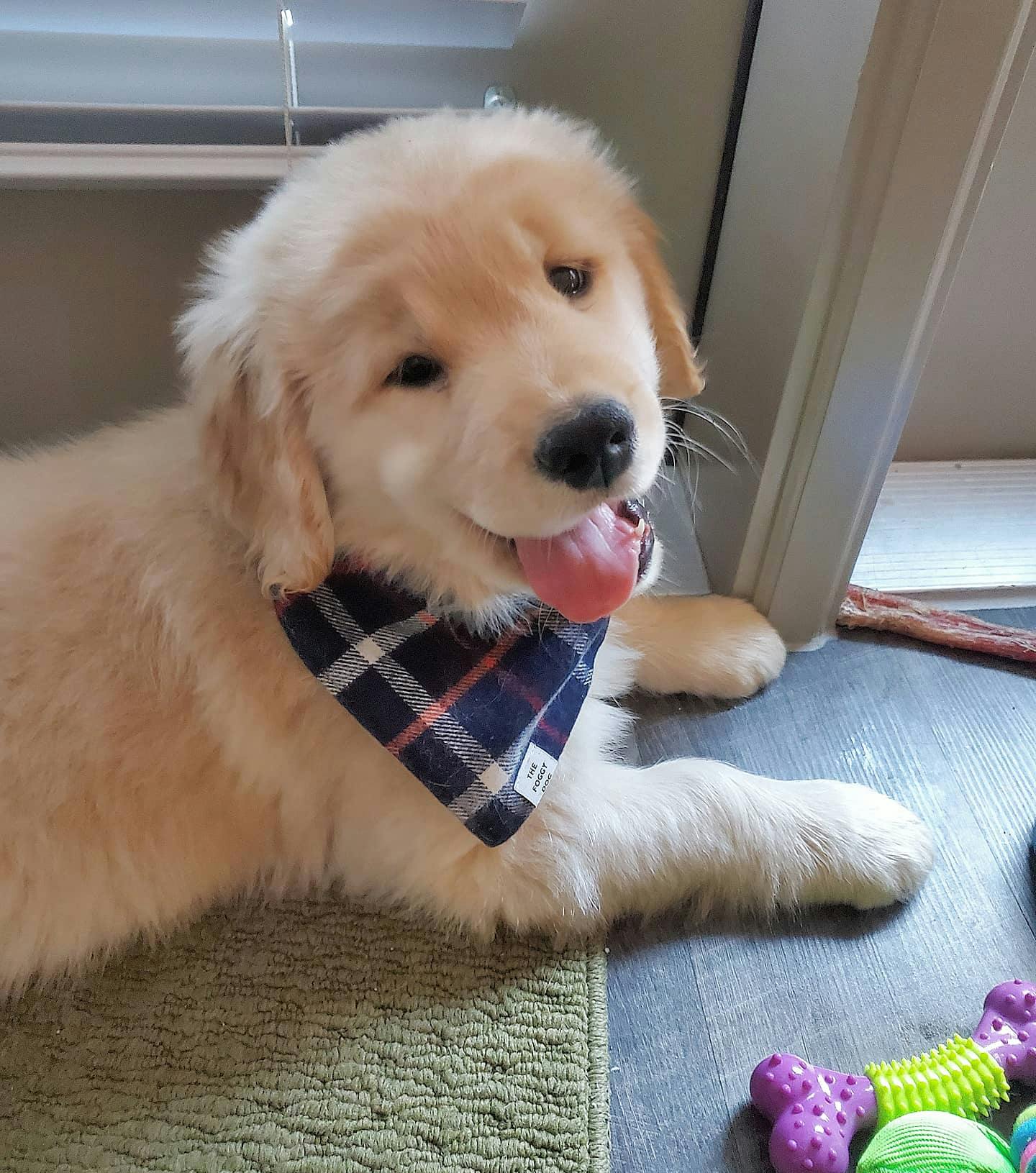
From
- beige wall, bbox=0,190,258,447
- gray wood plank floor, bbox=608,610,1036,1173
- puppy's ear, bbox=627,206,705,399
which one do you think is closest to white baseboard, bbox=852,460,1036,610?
gray wood plank floor, bbox=608,610,1036,1173

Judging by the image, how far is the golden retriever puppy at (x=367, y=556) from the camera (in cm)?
100

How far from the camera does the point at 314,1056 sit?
122 cm

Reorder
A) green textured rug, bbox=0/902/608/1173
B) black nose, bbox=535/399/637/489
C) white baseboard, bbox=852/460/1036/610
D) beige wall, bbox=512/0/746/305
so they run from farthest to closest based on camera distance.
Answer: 1. white baseboard, bbox=852/460/1036/610
2. beige wall, bbox=512/0/746/305
3. green textured rug, bbox=0/902/608/1173
4. black nose, bbox=535/399/637/489

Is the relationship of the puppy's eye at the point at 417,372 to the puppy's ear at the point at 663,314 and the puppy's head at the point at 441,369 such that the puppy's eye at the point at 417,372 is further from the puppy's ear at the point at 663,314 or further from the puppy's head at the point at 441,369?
the puppy's ear at the point at 663,314

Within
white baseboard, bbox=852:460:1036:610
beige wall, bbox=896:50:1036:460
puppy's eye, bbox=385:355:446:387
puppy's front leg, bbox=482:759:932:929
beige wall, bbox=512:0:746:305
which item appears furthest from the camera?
white baseboard, bbox=852:460:1036:610

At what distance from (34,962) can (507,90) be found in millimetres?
1562

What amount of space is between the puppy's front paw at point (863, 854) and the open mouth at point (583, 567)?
50 centimetres

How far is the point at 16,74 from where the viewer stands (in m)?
1.42

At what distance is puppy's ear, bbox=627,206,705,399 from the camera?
123 centimetres

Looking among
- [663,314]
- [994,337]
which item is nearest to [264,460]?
[663,314]

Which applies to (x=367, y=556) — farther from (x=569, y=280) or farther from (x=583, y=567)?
(x=569, y=280)

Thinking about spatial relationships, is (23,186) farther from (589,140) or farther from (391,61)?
(589,140)

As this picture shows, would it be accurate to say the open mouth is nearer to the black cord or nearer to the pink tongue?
the pink tongue

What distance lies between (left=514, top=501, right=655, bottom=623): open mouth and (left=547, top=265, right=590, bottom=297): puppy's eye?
0.27 m
